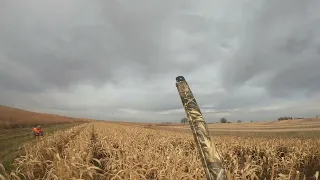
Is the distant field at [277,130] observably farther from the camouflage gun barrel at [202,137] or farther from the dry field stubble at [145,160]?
the camouflage gun barrel at [202,137]

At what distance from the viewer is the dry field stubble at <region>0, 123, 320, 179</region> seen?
202 inches

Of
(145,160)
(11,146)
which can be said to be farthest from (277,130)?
(145,160)

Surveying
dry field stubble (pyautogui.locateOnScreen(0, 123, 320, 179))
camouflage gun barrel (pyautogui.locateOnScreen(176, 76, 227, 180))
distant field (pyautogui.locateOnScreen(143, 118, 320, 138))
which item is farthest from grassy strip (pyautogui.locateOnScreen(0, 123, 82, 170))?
distant field (pyautogui.locateOnScreen(143, 118, 320, 138))

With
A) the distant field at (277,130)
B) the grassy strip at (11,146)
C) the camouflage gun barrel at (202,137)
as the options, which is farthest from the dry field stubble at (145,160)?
the distant field at (277,130)

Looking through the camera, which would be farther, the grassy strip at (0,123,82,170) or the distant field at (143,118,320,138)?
the distant field at (143,118,320,138)

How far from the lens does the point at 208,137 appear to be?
172 cm

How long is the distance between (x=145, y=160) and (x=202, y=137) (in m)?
4.95

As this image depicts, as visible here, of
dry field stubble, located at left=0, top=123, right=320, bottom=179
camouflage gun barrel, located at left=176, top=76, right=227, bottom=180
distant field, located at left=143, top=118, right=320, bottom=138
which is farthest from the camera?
distant field, located at left=143, top=118, right=320, bottom=138

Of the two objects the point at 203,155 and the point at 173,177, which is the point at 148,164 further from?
the point at 203,155

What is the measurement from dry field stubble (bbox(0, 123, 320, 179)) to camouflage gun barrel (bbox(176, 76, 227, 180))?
0.13 metres

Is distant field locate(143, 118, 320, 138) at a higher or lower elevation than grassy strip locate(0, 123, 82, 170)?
higher

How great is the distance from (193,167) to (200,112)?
15.5 feet

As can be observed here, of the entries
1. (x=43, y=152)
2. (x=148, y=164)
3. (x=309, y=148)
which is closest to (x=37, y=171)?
(x=43, y=152)

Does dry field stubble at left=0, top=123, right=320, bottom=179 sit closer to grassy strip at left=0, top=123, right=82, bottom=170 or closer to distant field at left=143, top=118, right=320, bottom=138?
grassy strip at left=0, top=123, right=82, bottom=170
